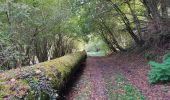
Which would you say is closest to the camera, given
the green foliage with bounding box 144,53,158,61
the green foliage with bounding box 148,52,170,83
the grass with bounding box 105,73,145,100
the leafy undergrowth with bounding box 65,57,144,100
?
the grass with bounding box 105,73,145,100

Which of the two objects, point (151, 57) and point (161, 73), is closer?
point (161, 73)

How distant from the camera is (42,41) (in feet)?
79.4

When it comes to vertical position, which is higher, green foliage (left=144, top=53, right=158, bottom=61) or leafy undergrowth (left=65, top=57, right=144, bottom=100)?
green foliage (left=144, top=53, right=158, bottom=61)

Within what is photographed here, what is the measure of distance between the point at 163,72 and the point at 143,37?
527 inches

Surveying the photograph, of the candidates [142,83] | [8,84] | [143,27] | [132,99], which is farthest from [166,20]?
[8,84]

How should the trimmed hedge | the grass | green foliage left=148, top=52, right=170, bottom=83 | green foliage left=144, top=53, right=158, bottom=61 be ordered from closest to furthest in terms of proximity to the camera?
the trimmed hedge < the grass < green foliage left=148, top=52, right=170, bottom=83 < green foliage left=144, top=53, right=158, bottom=61

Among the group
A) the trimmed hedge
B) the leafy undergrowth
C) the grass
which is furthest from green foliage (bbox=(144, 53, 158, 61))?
the trimmed hedge

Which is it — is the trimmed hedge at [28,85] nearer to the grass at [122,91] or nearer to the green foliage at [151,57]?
the grass at [122,91]

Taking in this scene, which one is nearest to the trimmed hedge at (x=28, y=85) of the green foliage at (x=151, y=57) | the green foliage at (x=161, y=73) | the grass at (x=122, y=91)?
the grass at (x=122, y=91)

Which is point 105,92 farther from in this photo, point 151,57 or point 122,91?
point 151,57

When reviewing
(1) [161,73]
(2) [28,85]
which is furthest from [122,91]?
(2) [28,85]

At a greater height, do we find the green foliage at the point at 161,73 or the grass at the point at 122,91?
the green foliage at the point at 161,73

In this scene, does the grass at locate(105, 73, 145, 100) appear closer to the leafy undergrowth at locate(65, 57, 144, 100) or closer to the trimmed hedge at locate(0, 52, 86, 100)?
the leafy undergrowth at locate(65, 57, 144, 100)

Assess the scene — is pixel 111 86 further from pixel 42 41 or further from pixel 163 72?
pixel 42 41
